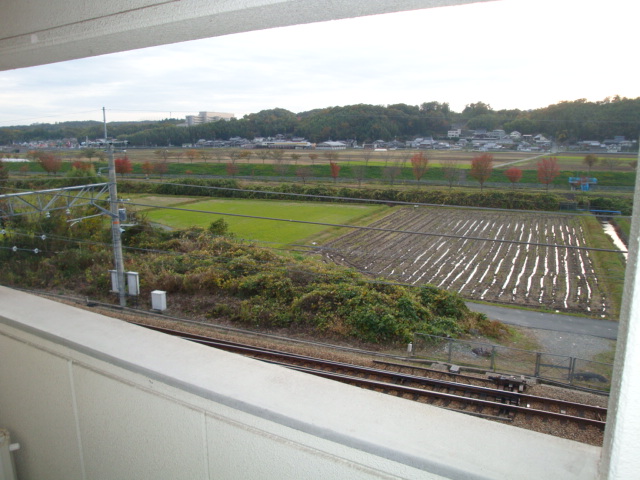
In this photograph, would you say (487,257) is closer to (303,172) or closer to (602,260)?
(602,260)

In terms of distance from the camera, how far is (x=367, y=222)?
881 cm

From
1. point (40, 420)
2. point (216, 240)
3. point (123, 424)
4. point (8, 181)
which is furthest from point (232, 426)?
point (8, 181)

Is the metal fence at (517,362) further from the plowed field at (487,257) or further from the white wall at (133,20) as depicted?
the white wall at (133,20)

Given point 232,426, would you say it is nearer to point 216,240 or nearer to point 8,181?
point 216,240

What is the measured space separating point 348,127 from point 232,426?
4685mm

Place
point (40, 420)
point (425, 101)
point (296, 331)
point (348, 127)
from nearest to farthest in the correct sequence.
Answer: point (40, 420) < point (348, 127) < point (425, 101) < point (296, 331)

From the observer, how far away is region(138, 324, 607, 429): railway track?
145 inches

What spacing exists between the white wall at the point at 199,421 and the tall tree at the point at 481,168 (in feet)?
17.5

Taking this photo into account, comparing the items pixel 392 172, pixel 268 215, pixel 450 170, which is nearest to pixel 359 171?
pixel 392 172

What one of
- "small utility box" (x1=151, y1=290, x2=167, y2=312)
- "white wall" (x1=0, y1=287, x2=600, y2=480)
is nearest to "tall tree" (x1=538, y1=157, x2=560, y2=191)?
"white wall" (x1=0, y1=287, x2=600, y2=480)

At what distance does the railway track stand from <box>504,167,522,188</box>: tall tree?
252cm

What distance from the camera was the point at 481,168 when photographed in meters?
5.59

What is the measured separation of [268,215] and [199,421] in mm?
7415

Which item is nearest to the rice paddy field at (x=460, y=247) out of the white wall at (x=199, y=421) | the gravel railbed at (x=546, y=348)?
the gravel railbed at (x=546, y=348)
